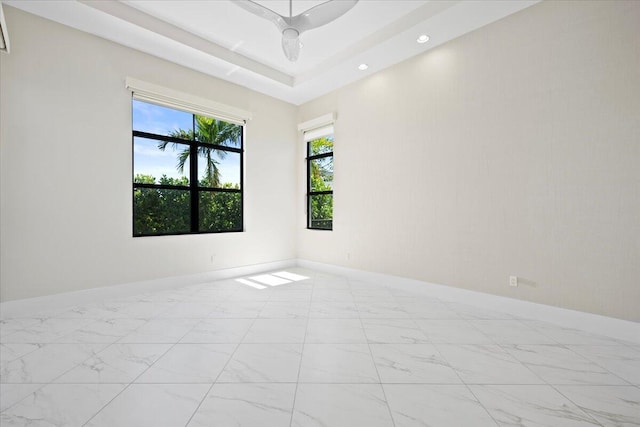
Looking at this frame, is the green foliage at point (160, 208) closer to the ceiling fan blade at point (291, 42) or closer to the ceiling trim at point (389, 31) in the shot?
the ceiling fan blade at point (291, 42)

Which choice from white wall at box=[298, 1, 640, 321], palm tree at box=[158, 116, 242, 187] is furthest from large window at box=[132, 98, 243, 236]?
white wall at box=[298, 1, 640, 321]

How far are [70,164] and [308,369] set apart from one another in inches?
132

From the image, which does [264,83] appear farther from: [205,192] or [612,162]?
[612,162]

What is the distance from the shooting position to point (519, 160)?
284cm

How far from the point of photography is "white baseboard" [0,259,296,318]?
9.18 ft

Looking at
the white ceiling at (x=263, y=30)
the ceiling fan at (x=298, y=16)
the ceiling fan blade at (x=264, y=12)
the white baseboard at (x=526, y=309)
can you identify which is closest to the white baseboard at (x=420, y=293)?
the white baseboard at (x=526, y=309)

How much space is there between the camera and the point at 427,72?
11.6 ft

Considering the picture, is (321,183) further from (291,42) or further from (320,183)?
(291,42)

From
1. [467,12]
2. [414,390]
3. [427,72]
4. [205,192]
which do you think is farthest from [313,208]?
[414,390]

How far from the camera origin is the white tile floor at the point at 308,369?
1.46 meters

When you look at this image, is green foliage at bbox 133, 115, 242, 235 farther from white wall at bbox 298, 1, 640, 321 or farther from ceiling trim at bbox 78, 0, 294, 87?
white wall at bbox 298, 1, 640, 321

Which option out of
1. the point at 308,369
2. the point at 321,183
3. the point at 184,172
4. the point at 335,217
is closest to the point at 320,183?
the point at 321,183

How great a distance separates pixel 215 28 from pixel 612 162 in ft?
14.1

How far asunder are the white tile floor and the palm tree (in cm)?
205
